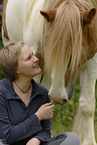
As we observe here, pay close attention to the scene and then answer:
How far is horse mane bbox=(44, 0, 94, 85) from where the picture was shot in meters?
1.91

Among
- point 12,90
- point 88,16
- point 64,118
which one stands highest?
point 88,16

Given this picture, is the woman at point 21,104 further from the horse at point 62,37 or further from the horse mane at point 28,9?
the horse mane at point 28,9

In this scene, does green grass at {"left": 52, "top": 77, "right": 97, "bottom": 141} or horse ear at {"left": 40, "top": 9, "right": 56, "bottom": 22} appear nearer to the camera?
horse ear at {"left": 40, "top": 9, "right": 56, "bottom": 22}

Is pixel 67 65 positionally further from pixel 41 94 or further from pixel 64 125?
pixel 64 125

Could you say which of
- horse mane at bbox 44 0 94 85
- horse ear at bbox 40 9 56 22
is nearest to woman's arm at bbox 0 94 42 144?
horse mane at bbox 44 0 94 85

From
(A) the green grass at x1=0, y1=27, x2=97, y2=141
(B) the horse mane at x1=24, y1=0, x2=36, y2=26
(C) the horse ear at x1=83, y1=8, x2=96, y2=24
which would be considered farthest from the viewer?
(A) the green grass at x1=0, y1=27, x2=97, y2=141

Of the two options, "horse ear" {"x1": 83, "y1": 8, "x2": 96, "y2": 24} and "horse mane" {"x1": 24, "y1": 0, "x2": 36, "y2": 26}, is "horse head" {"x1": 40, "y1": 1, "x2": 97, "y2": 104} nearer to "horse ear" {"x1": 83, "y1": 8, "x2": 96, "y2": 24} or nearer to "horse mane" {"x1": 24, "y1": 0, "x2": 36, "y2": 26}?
"horse ear" {"x1": 83, "y1": 8, "x2": 96, "y2": 24}

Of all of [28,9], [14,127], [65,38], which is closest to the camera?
[14,127]

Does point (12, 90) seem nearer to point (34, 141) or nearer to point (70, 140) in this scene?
point (34, 141)

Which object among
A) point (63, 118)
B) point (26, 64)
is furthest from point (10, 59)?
point (63, 118)

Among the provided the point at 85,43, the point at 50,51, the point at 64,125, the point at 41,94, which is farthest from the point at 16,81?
the point at 64,125

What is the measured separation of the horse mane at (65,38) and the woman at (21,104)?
17cm

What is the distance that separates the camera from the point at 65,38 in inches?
74.7

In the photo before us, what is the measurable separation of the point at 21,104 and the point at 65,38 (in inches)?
20.1
